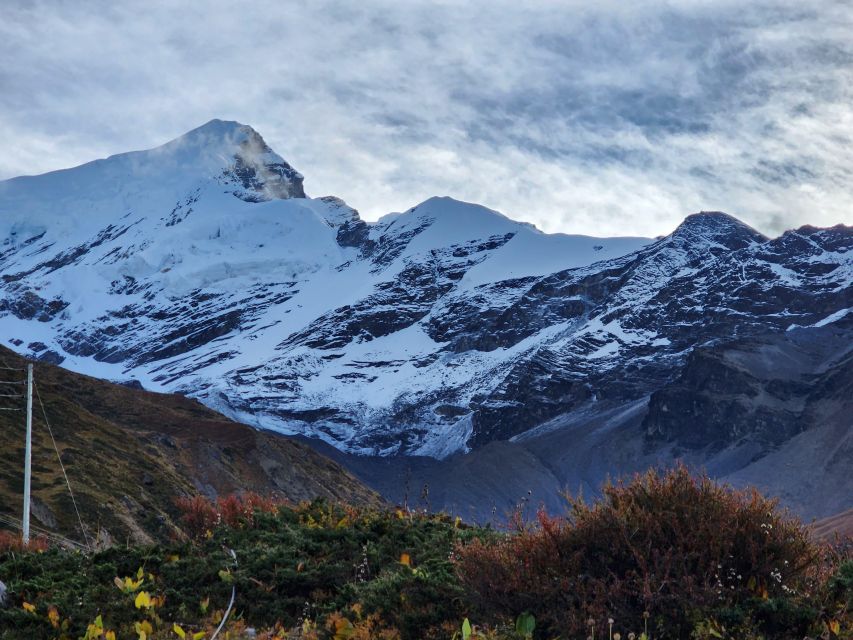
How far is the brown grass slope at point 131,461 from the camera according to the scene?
43062mm

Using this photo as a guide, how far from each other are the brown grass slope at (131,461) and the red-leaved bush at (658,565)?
11324 millimetres

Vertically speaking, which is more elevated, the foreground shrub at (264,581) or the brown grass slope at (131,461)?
the foreground shrub at (264,581)

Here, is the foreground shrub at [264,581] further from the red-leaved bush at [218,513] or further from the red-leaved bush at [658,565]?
the red-leaved bush at [658,565]

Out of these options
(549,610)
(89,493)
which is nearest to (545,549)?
(549,610)

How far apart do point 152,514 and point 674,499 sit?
4178 centimetres

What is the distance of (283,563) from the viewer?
1163 cm

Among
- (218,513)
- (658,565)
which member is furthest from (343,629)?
(218,513)

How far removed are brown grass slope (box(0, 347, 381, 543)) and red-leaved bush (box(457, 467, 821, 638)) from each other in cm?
1132

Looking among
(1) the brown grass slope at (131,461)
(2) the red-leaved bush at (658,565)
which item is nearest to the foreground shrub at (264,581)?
(2) the red-leaved bush at (658,565)

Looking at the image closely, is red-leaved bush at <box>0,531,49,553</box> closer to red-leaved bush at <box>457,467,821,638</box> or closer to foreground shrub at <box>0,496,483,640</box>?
foreground shrub at <box>0,496,483,640</box>

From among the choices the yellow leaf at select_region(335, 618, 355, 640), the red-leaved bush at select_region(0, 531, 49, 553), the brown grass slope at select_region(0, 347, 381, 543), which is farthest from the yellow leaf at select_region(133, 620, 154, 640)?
the brown grass slope at select_region(0, 347, 381, 543)

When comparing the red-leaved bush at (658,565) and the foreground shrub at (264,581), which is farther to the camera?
the foreground shrub at (264,581)

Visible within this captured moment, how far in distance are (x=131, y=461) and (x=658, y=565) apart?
5203 cm

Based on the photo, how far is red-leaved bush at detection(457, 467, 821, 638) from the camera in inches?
339
